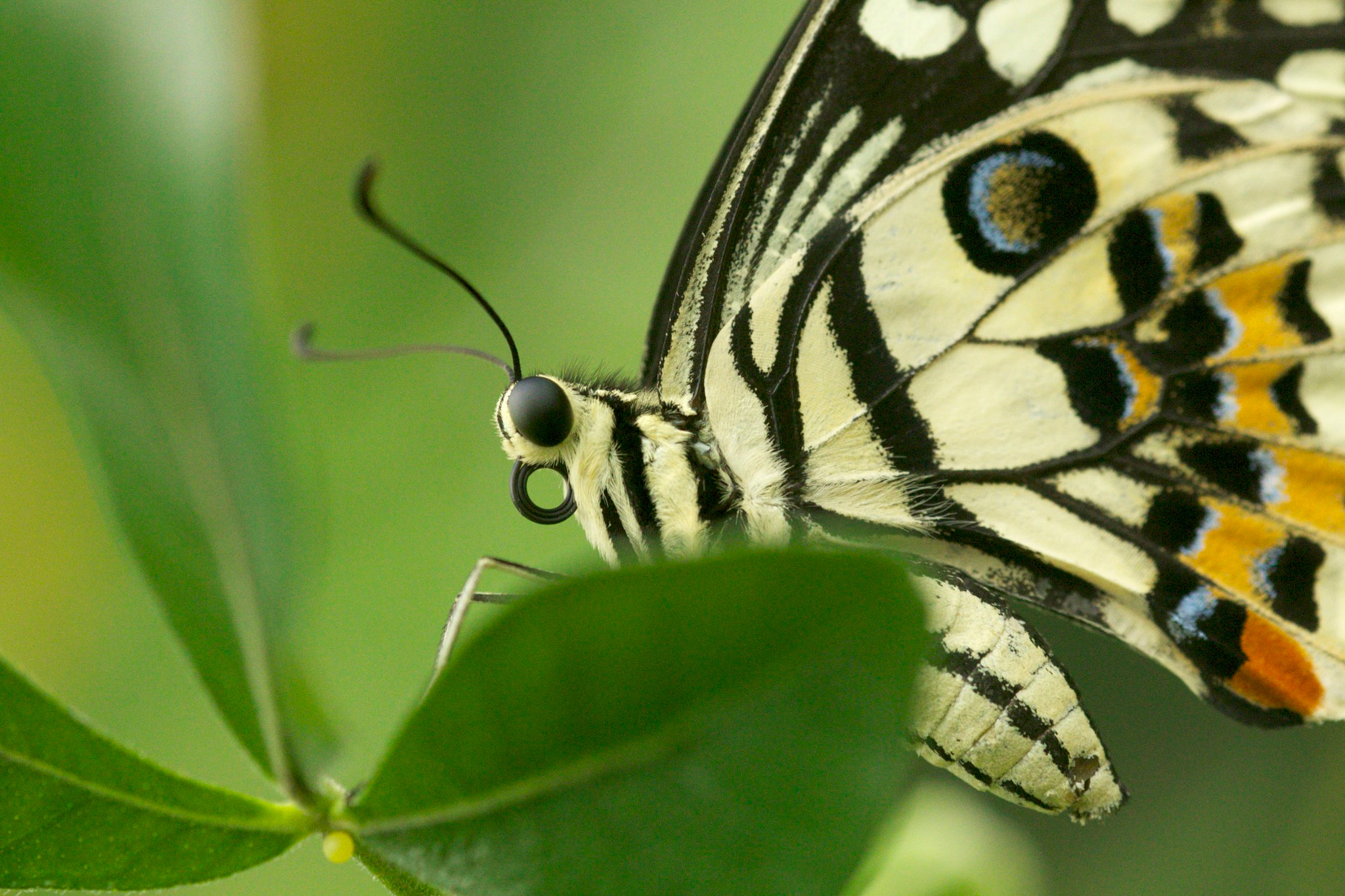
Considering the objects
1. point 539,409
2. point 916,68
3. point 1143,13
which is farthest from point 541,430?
point 1143,13

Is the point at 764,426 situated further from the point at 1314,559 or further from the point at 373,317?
the point at 373,317

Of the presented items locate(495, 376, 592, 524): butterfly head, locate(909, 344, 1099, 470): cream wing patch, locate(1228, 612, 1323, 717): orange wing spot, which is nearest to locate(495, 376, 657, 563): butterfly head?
locate(495, 376, 592, 524): butterfly head

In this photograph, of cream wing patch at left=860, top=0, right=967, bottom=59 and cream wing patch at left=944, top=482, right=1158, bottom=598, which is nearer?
cream wing patch at left=860, top=0, right=967, bottom=59

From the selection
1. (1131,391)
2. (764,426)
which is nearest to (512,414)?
(764,426)

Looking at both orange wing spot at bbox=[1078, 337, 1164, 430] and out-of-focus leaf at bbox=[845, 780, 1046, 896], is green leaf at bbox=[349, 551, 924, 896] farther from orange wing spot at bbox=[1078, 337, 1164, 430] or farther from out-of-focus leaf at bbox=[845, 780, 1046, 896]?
orange wing spot at bbox=[1078, 337, 1164, 430]

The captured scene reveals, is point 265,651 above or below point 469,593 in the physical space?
above

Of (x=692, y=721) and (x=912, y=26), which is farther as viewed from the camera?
(x=912, y=26)

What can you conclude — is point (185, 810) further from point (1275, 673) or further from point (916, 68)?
point (1275, 673)
